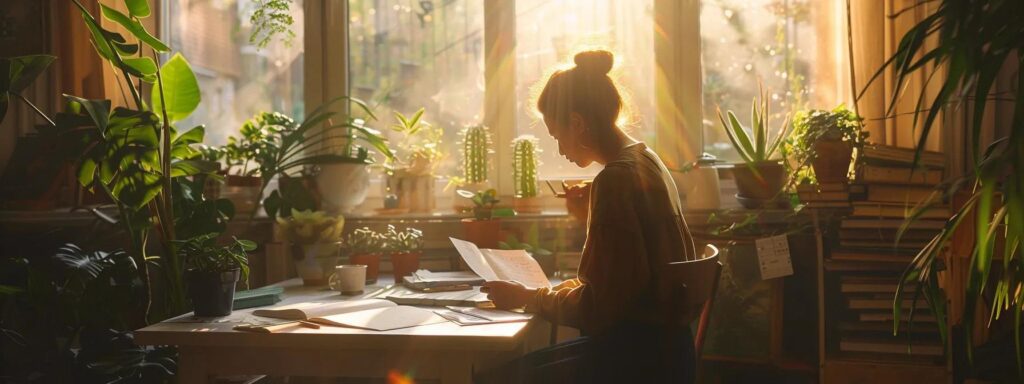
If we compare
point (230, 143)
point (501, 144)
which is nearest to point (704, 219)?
point (501, 144)

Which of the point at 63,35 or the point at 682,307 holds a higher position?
the point at 63,35

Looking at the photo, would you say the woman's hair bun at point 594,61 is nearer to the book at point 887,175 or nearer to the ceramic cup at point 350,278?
the ceramic cup at point 350,278

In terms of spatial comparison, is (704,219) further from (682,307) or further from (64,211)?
(64,211)

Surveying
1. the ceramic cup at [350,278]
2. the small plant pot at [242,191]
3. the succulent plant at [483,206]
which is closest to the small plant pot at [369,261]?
the ceramic cup at [350,278]

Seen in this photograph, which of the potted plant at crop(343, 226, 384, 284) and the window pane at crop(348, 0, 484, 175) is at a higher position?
the window pane at crop(348, 0, 484, 175)

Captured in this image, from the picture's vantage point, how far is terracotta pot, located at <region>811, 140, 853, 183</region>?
2.53 metres

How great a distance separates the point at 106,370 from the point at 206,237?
515 mm

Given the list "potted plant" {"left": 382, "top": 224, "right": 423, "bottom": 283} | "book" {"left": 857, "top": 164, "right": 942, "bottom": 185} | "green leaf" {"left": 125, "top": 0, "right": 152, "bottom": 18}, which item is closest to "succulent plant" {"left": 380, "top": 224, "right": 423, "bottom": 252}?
"potted plant" {"left": 382, "top": 224, "right": 423, "bottom": 283}

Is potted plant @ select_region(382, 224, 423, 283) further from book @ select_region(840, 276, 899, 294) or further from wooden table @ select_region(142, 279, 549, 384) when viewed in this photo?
book @ select_region(840, 276, 899, 294)

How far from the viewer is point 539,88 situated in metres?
2.08

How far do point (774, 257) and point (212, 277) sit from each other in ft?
5.22

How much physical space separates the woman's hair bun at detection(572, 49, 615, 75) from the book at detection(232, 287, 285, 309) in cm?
92

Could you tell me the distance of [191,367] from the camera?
165 centimetres

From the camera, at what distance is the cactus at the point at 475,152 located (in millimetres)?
3064
